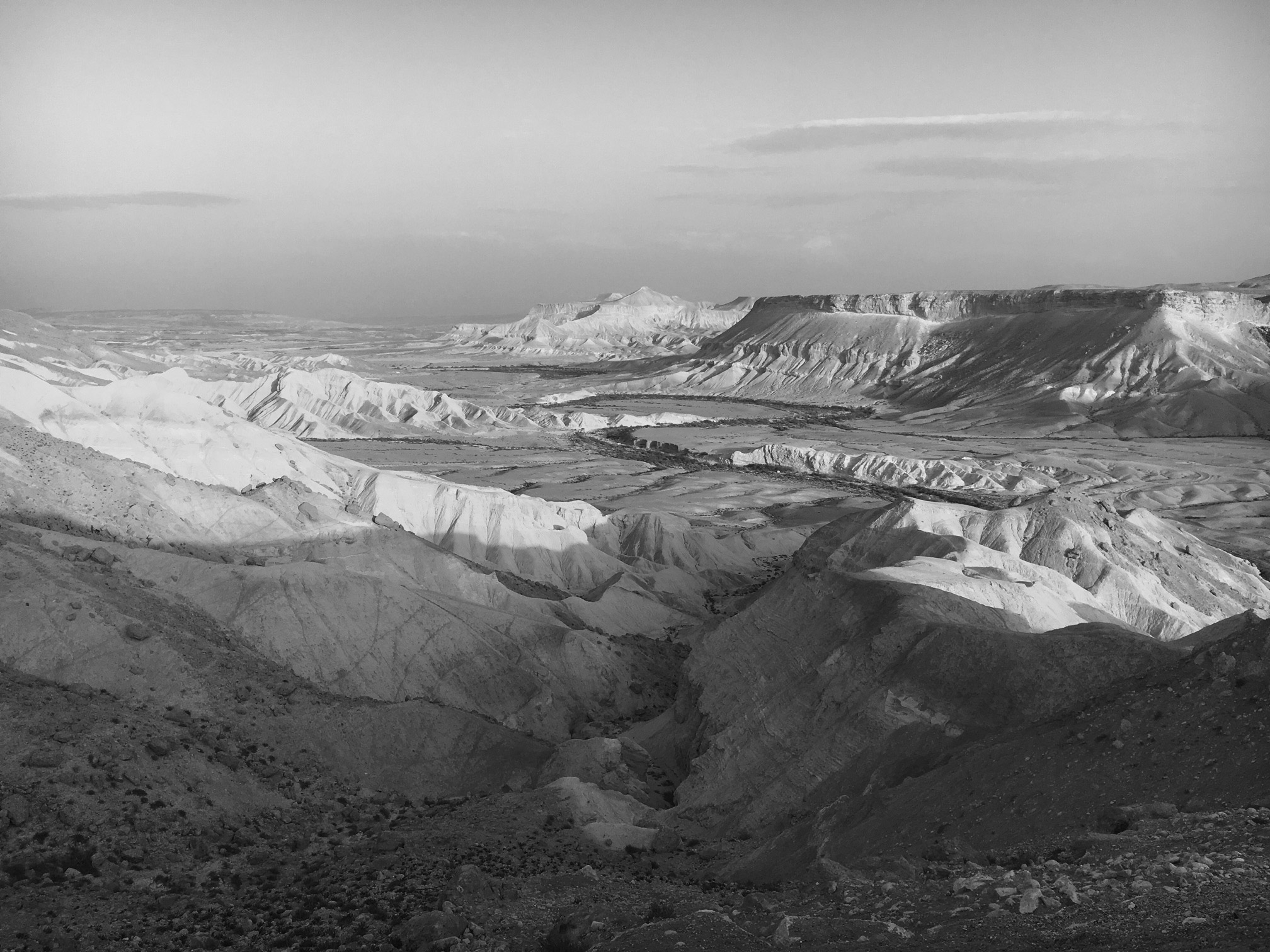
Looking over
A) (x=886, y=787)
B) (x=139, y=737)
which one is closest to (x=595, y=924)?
(x=886, y=787)

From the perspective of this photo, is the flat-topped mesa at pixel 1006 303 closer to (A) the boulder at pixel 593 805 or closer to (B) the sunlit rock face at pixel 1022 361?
(B) the sunlit rock face at pixel 1022 361

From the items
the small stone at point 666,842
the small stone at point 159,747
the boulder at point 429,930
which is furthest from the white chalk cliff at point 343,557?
the boulder at point 429,930

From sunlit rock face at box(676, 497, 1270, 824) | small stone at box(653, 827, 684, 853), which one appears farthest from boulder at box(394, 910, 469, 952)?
sunlit rock face at box(676, 497, 1270, 824)

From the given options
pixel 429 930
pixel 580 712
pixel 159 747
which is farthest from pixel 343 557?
pixel 429 930

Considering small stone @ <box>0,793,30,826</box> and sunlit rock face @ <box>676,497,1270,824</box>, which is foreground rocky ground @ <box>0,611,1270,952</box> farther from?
sunlit rock face @ <box>676,497,1270,824</box>

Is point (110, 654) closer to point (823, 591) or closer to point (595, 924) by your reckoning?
point (595, 924)

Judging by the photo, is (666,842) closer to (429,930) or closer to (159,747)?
(429,930)
